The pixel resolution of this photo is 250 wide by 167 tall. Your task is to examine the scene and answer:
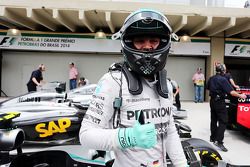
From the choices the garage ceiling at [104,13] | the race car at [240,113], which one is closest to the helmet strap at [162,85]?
the race car at [240,113]

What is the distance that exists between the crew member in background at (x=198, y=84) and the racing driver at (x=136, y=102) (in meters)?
11.1

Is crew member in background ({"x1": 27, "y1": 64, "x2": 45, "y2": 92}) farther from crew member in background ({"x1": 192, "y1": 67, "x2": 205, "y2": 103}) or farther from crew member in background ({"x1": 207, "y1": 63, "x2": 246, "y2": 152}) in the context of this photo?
crew member in background ({"x1": 192, "y1": 67, "x2": 205, "y2": 103})

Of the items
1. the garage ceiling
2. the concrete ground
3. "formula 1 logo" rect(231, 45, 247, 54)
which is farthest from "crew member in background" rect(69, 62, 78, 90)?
"formula 1 logo" rect(231, 45, 247, 54)

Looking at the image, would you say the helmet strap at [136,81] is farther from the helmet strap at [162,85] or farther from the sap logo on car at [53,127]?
the sap logo on car at [53,127]

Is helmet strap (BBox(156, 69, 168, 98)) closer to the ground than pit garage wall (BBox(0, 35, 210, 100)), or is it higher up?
closer to the ground

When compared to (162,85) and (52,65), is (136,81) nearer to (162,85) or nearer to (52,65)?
(162,85)

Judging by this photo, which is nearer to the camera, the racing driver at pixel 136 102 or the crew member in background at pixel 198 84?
the racing driver at pixel 136 102

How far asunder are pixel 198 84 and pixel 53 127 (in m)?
8.99

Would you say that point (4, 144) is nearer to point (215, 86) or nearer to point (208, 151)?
point (208, 151)

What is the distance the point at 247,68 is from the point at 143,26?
14400mm

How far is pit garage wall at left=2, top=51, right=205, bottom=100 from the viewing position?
516 inches

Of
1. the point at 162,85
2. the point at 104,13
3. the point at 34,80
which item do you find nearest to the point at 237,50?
the point at 104,13

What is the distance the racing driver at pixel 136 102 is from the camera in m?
1.21

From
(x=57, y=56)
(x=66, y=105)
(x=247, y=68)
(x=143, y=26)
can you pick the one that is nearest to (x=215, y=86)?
(x=66, y=105)
